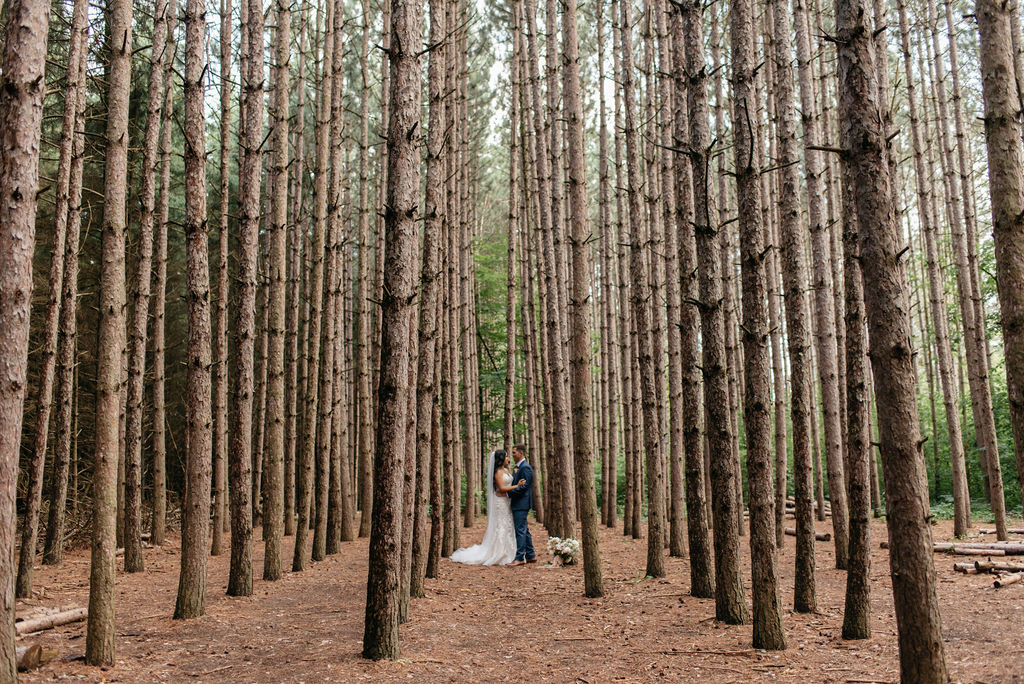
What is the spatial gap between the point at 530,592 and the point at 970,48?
1459 centimetres

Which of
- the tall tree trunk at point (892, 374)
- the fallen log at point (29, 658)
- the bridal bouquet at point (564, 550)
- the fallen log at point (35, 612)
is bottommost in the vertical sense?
the bridal bouquet at point (564, 550)

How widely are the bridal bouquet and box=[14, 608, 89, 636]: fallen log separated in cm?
577

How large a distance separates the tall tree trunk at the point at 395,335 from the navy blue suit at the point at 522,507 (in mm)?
5373

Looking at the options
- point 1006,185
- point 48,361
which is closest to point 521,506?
point 48,361

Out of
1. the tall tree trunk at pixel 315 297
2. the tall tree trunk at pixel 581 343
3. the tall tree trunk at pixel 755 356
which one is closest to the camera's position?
the tall tree trunk at pixel 755 356

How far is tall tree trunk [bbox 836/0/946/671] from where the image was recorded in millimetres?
3342

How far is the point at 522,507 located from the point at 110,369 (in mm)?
6461

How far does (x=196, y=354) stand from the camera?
21.6 ft

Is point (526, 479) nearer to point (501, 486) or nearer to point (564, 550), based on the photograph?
point (501, 486)

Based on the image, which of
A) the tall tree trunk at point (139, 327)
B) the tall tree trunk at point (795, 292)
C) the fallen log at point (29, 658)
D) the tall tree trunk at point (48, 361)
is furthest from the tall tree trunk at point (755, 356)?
the tall tree trunk at point (139, 327)

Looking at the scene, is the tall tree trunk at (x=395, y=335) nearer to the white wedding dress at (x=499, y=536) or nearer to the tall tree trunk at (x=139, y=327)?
the tall tree trunk at (x=139, y=327)

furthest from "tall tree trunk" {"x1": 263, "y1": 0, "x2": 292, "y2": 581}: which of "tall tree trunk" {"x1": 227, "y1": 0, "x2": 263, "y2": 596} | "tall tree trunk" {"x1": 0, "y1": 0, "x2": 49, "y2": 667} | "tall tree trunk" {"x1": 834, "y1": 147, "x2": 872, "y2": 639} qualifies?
"tall tree trunk" {"x1": 834, "y1": 147, "x2": 872, "y2": 639}

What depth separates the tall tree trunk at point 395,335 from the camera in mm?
5105

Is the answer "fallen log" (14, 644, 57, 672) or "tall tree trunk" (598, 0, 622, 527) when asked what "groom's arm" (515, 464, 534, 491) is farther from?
"fallen log" (14, 644, 57, 672)
